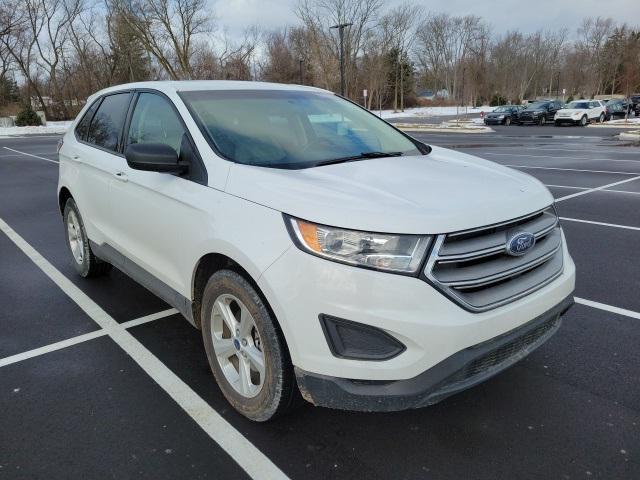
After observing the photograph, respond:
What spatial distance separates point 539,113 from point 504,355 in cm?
3585

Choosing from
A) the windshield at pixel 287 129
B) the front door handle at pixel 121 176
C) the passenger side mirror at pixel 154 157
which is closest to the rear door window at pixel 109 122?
the front door handle at pixel 121 176

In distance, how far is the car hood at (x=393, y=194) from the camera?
2205 mm

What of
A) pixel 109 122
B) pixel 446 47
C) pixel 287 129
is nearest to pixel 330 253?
pixel 287 129

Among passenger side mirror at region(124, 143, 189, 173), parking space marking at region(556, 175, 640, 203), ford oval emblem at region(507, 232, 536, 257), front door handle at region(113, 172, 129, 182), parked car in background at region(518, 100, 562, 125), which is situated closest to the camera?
ford oval emblem at region(507, 232, 536, 257)

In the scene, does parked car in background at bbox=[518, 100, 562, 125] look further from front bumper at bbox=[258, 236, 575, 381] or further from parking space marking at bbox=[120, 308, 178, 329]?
front bumper at bbox=[258, 236, 575, 381]

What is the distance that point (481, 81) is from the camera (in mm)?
78875

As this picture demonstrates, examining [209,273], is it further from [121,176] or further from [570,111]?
[570,111]

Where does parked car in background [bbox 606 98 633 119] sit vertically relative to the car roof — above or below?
below

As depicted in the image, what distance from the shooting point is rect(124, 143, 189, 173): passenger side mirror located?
286 centimetres

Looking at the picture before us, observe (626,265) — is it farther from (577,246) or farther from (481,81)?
(481,81)

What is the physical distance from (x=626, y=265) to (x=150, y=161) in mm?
4691

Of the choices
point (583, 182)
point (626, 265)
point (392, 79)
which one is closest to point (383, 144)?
point (626, 265)

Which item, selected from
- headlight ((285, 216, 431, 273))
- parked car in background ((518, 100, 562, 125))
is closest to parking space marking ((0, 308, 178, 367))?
headlight ((285, 216, 431, 273))

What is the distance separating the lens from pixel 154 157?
2.86 m
